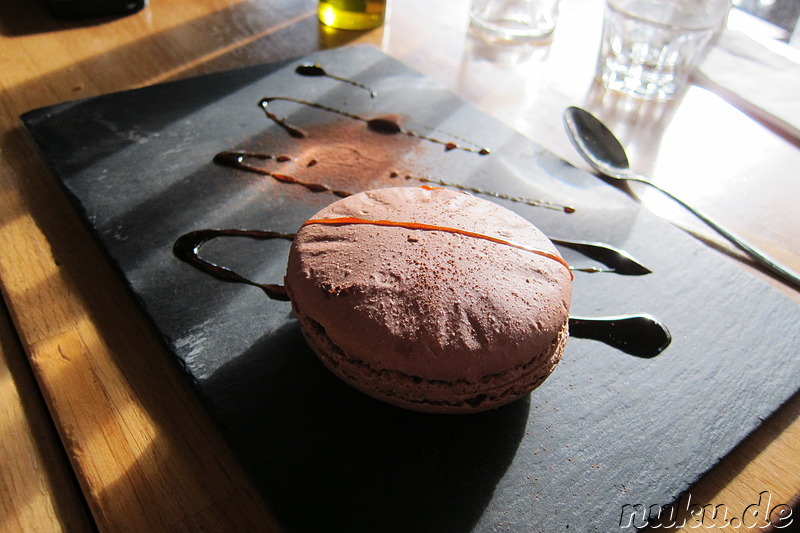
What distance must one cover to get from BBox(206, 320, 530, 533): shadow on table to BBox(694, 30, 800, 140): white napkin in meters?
0.96

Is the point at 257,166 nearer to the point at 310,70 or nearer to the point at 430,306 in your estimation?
A: the point at 310,70

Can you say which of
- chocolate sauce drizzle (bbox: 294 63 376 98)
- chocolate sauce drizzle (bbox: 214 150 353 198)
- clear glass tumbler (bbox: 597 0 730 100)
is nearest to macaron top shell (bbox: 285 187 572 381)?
chocolate sauce drizzle (bbox: 214 150 353 198)

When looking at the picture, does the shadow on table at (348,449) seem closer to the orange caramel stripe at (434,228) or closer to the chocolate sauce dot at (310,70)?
the orange caramel stripe at (434,228)

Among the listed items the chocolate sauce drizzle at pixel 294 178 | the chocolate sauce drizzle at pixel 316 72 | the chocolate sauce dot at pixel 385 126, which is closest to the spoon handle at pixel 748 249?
the chocolate sauce drizzle at pixel 294 178

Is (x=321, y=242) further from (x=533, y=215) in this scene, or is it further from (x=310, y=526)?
(x=533, y=215)

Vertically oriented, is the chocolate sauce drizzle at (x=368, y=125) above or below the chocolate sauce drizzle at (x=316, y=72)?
below

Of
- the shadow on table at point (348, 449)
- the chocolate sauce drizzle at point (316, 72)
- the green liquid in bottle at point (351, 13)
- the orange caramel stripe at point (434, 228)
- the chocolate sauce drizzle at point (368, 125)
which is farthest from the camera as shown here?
the green liquid in bottle at point (351, 13)

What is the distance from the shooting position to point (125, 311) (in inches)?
29.8

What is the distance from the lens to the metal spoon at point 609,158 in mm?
942

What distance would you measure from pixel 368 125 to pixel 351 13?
47 cm

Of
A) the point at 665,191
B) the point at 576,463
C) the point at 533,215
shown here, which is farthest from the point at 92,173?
the point at 665,191

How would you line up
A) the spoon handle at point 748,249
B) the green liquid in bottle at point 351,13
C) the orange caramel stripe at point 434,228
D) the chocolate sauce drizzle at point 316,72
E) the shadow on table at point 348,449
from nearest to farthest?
the shadow on table at point 348,449
the orange caramel stripe at point 434,228
the spoon handle at point 748,249
the chocolate sauce drizzle at point 316,72
the green liquid in bottle at point 351,13

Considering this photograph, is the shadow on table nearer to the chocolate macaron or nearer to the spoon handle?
the chocolate macaron

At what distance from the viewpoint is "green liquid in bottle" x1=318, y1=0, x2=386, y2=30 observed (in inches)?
56.7
